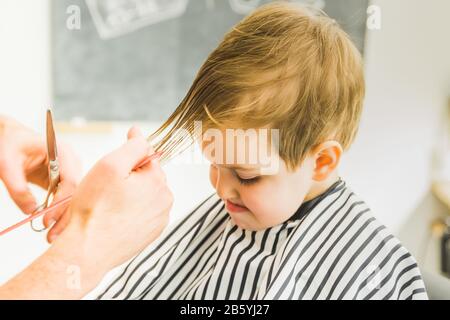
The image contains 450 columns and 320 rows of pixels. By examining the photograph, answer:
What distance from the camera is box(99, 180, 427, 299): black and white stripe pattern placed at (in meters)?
0.87

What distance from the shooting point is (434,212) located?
998mm

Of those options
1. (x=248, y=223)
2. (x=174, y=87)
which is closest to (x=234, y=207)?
(x=248, y=223)

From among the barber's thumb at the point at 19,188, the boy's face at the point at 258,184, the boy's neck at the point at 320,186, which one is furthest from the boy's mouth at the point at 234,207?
the barber's thumb at the point at 19,188

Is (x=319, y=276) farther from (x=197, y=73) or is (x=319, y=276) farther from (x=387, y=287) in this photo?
(x=197, y=73)

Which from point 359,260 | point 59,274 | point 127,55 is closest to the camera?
point 59,274

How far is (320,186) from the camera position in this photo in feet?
2.97

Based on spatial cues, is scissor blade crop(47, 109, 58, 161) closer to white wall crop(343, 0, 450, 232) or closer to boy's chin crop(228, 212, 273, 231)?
boy's chin crop(228, 212, 273, 231)

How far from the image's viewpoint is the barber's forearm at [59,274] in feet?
2.54

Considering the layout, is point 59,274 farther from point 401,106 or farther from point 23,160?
point 401,106

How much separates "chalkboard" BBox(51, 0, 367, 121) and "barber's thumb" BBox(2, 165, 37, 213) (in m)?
0.14

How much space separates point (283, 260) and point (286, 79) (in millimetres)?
325
